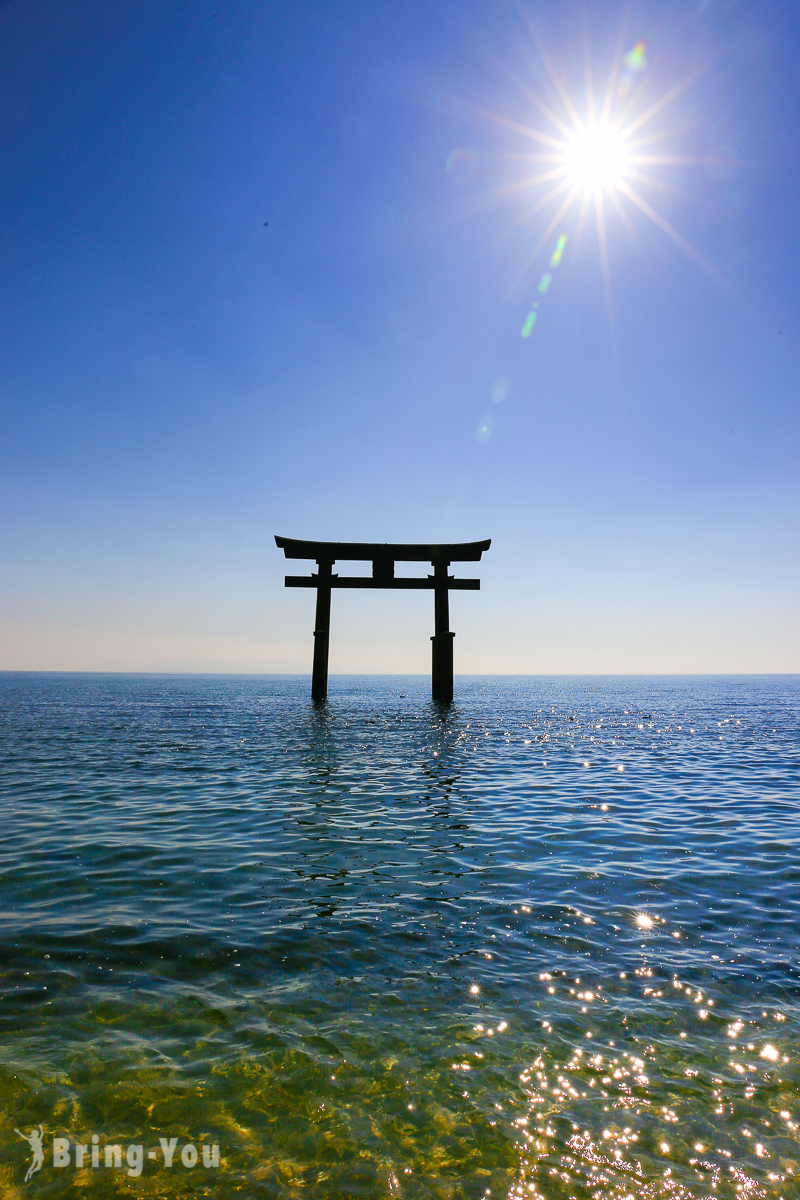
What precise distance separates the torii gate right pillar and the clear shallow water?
1312 cm

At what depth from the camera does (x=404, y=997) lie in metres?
3.62

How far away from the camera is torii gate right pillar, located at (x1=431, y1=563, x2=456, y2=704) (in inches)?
848

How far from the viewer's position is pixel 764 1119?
104 inches

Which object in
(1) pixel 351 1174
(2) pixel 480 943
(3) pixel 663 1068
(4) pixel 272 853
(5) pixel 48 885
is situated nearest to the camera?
(1) pixel 351 1174

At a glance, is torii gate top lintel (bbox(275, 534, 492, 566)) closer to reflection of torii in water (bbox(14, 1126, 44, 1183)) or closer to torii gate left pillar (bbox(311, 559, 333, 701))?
torii gate left pillar (bbox(311, 559, 333, 701))

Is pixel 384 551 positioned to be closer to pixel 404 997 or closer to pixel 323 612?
pixel 323 612

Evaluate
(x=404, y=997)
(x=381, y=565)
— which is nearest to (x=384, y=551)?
(x=381, y=565)

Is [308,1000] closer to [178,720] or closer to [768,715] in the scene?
[178,720]

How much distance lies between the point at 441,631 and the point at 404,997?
18.4m

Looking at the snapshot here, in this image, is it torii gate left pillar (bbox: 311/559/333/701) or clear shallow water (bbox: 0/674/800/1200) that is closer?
clear shallow water (bbox: 0/674/800/1200)

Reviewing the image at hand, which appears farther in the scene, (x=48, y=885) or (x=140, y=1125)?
(x=48, y=885)

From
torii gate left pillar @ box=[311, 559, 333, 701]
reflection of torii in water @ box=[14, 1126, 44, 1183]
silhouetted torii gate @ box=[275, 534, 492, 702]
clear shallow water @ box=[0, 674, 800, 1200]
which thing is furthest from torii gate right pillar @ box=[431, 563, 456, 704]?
reflection of torii in water @ box=[14, 1126, 44, 1183]

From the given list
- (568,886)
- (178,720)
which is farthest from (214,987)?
(178,720)

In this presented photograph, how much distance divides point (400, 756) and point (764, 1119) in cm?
1092
